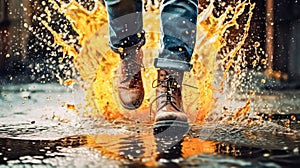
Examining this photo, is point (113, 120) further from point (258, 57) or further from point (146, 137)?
point (258, 57)

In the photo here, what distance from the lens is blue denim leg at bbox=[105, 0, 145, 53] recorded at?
7.25 feet

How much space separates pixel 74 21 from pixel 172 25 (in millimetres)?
1078

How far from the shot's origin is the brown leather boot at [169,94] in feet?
6.21

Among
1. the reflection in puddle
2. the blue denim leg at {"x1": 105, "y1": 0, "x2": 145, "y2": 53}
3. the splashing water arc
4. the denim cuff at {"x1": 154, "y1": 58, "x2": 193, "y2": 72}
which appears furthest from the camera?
the splashing water arc

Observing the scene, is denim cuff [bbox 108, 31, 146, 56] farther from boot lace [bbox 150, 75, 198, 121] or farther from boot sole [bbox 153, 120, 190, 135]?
boot sole [bbox 153, 120, 190, 135]

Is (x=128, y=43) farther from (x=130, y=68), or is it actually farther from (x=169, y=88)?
(x=169, y=88)

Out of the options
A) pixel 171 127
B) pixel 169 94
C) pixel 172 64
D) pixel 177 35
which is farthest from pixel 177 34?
pixel 171 127

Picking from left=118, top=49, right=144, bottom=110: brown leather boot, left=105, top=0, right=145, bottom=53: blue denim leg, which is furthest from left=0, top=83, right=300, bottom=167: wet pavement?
left=105, top=0, right=145, bottom=53: blue denim leg

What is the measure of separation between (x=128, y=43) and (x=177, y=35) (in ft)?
1.21

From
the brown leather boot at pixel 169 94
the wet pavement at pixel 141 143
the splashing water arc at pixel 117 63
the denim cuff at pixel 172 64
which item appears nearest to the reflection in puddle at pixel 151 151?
the wet pavement at pixel 141 143

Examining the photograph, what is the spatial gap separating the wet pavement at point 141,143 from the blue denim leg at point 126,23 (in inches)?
13.3

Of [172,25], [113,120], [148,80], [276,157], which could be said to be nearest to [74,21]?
[148,80]

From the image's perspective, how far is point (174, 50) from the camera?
1919mm

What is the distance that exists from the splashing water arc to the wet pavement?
0.61 ft
